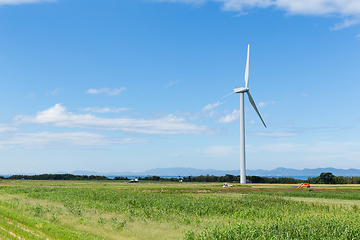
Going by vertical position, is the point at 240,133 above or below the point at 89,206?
above

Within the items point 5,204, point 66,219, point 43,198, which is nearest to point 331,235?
point 66,219

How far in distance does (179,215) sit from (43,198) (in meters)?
31.8

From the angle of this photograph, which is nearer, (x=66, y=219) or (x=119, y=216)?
(x=66, y=219)

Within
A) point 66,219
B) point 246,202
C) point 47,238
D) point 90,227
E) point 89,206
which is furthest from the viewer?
point 246,202

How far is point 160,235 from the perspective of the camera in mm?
25844

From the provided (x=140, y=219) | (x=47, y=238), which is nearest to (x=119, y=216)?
(x=140, y=219)

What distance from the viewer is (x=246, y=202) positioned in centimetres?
4438

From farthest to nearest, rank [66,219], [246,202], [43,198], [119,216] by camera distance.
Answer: [43,198], [246,202], [119,216], [66,219]

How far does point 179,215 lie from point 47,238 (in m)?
15.1

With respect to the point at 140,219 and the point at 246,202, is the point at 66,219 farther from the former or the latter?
the point at 246,202

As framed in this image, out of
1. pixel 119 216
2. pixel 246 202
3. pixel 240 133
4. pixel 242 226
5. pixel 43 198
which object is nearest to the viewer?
pixel 242 226

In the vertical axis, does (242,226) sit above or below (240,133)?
below

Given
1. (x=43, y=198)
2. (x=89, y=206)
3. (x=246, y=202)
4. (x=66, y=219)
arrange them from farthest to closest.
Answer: (x=43, y=198), (x=246, y=202), (x=89, y=206), (x=66, y=219)

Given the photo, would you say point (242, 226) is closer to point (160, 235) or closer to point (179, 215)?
point (160, 235)
